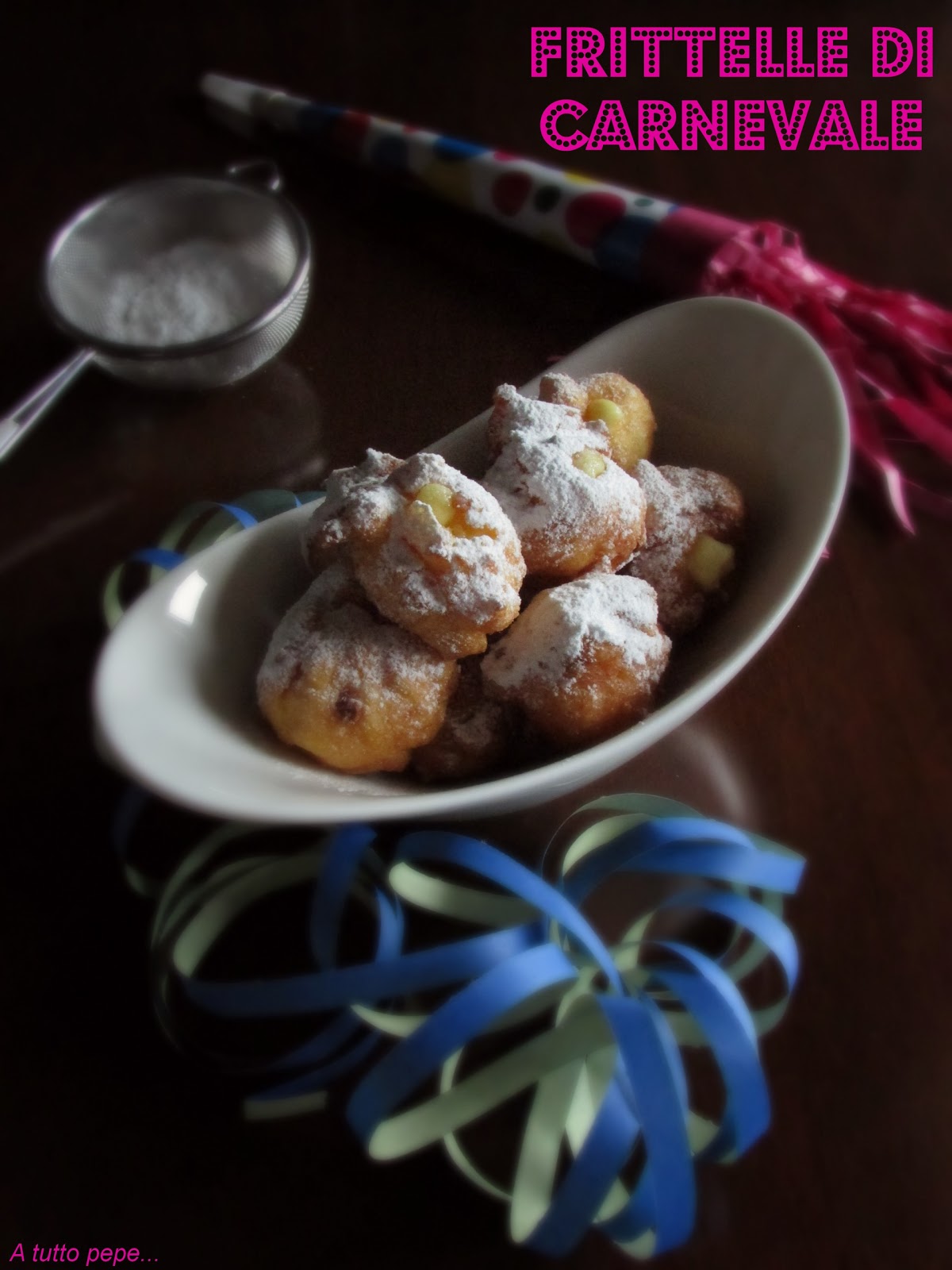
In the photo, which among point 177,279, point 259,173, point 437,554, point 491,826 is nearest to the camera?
point 437,554

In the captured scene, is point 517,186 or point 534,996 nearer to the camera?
point 534,996

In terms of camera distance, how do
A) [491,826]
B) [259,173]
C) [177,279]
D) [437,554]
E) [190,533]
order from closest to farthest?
[437,554] < [491,826] < [190,533] < [177,279] < [259,173]

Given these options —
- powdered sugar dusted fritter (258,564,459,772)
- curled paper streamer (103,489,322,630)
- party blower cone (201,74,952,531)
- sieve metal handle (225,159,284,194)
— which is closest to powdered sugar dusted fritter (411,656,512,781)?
powdered sugar dusted fritter (258,564,459,772)

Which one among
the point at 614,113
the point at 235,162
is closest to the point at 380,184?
the point at 235,162

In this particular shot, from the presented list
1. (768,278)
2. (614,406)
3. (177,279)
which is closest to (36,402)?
(177,279)

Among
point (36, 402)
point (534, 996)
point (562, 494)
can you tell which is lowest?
point (534, 996)

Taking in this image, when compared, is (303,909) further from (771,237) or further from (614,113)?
(614,113)

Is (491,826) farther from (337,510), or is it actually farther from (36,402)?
(36,402)
